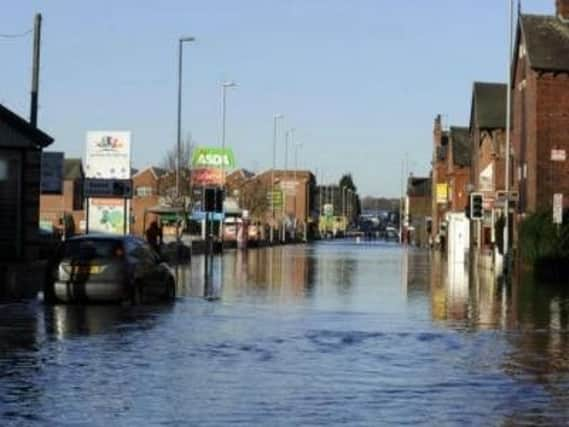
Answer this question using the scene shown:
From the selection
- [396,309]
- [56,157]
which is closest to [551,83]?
[56,157]

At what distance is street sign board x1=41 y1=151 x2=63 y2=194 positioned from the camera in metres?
34.2

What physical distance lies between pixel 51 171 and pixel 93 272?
426 inches

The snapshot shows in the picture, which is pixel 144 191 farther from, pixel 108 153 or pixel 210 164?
pixel 108 153

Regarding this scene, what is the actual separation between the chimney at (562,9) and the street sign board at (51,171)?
32.5 meters

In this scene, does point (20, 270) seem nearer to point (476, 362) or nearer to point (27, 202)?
point (27, 202)

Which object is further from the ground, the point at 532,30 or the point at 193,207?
the point at 532,30

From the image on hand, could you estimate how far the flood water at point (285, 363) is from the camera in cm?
1133

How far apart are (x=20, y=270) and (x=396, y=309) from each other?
8.57m

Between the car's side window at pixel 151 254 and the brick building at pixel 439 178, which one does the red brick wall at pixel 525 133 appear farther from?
the brick building at pixel 439 178

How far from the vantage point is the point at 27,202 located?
92.0ft

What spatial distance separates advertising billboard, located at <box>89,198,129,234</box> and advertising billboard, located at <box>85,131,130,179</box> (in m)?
1.05

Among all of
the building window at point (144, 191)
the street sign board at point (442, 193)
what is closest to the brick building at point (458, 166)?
the street sign board at point (442, 193)

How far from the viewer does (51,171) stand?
3441cm

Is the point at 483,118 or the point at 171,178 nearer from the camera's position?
the point at 483,118
